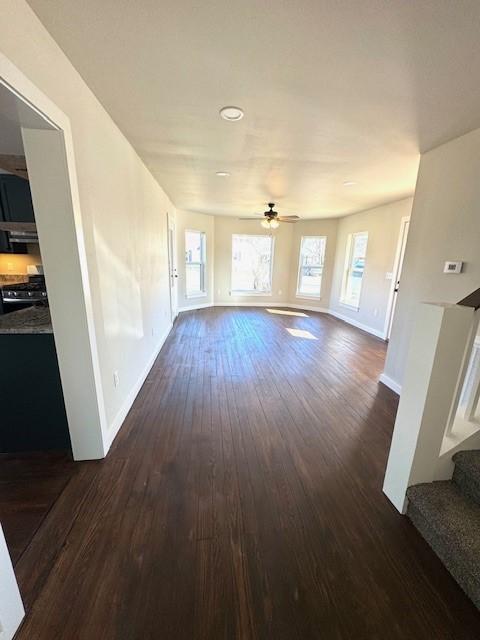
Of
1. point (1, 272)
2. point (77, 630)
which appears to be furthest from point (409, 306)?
point (1, 272)

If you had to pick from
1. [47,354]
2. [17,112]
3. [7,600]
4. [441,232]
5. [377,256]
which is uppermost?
[17,112]

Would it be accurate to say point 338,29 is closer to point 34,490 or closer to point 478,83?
point 478,83

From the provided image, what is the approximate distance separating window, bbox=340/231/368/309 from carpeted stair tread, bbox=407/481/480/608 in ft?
15.8

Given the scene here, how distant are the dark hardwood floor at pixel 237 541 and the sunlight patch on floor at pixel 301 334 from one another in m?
2.44

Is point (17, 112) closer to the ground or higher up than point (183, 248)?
higher up

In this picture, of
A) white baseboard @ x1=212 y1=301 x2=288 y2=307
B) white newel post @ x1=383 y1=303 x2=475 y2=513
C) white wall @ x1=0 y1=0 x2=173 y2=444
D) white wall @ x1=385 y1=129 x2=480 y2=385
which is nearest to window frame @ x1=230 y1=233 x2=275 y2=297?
white baseboard @ x1=212 y1=301 x2=288 y2=307

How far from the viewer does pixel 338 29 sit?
119cm

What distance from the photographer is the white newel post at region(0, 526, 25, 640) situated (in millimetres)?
926

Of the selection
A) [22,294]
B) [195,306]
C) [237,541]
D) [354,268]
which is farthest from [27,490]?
[354,268]

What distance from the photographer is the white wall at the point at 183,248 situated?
6.11 metres

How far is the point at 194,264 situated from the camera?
6.85 metres

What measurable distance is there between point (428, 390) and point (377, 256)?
4481 mm

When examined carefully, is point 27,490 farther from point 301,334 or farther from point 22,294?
point 301,334

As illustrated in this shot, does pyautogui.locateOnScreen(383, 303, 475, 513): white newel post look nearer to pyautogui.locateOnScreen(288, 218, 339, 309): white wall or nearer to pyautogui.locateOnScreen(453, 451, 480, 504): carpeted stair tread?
Result: pyautogui.locateOnScreen(453, 451, 480, 504): carpeted stair tread
